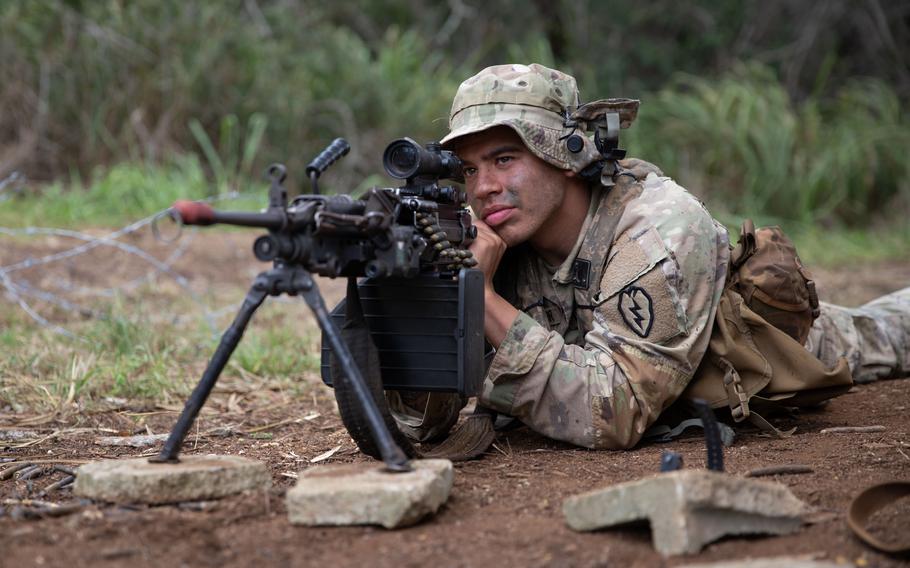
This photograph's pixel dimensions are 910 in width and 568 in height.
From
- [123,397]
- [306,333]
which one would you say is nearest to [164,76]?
[306,333]

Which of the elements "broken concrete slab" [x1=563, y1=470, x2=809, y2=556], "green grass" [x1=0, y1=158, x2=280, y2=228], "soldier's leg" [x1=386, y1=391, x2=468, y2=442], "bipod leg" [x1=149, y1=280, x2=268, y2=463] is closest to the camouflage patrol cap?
"soldier's leg" [x1=386, y1=391, x2=468, y2=442]

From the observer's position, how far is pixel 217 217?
2562 millimetres

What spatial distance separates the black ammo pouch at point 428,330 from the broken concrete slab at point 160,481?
551 millimetres

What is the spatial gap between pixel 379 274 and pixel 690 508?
111cm

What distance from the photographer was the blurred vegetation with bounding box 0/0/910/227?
9500 millimetres

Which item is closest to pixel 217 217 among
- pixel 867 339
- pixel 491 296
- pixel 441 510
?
pixel 441 510

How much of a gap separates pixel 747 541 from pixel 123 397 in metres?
2.95

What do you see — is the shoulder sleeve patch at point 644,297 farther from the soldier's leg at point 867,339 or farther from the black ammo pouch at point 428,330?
the soldier's leg at point 867,339

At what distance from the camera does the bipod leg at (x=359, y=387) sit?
275cm

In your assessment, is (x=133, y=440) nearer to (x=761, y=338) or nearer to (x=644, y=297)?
(x=644, y=297)

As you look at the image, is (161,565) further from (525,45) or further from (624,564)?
(525,45)

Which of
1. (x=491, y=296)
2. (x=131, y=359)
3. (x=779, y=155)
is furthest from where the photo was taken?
(x=779, y=155)

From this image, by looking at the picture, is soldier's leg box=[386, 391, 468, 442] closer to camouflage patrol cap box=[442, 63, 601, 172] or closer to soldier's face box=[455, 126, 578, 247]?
soldier's face box=[455, 126, 578, 247]

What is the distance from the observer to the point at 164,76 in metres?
9.61
